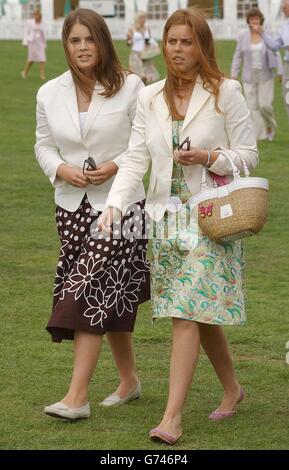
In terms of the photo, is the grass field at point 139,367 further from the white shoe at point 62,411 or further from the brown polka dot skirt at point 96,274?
the brown polka dot skirt at point 96,274

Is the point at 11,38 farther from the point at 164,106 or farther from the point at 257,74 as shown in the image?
the point at 164,106

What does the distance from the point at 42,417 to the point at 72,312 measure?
565mm

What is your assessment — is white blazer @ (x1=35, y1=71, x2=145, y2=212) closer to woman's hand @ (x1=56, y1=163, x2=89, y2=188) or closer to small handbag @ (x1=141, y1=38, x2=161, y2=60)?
woman's hand @ (x1=56, y1=163, x2=89, y2=188)

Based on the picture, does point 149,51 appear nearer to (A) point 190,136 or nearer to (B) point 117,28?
(A) point 190,136

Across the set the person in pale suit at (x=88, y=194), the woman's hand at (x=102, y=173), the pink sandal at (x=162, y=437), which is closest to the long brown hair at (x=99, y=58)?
the person in pale suit at (x=88, y=194)

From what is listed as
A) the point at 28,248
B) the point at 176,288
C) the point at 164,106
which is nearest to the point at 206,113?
the point at 164,106

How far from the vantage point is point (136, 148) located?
648cm

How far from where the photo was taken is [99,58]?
6754 millimetres

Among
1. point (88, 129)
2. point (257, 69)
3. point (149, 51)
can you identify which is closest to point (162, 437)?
point (88, 129)

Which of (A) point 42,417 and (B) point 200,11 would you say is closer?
(B) point 200,11

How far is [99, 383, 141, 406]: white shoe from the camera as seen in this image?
23.0ft

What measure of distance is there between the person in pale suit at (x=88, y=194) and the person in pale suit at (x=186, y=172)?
1.02 feet

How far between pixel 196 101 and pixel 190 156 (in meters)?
0.36

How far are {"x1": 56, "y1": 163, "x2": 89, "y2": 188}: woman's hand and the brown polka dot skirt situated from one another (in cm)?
13
